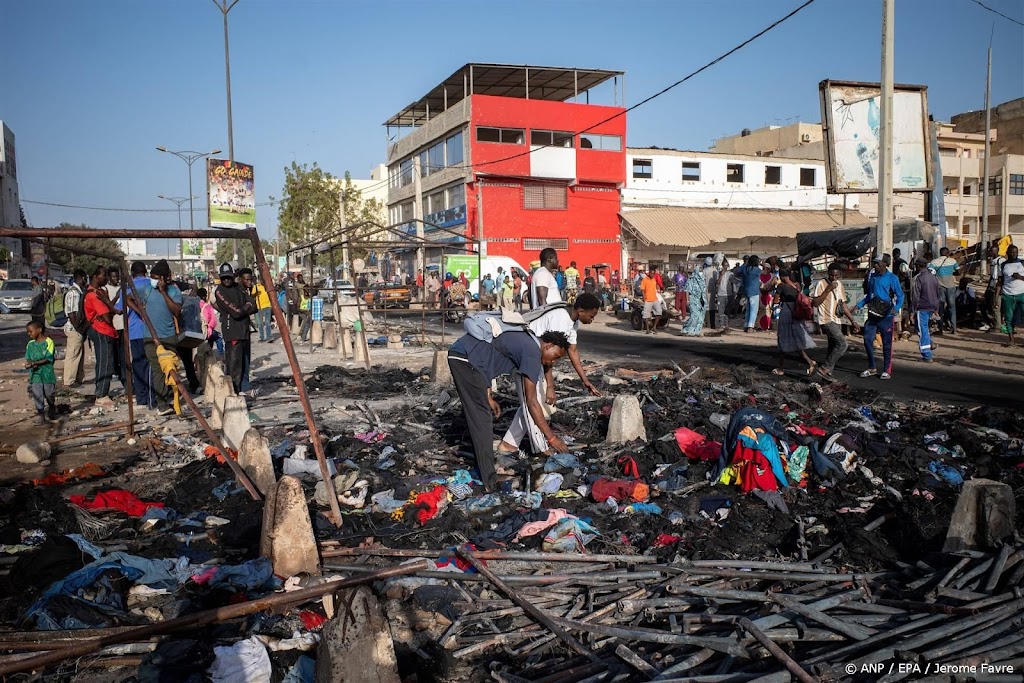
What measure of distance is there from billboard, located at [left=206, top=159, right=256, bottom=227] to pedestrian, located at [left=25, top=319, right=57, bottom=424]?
1187cm

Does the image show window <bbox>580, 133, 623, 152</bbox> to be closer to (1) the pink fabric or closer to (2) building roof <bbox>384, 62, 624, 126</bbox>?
(2) building roof <bbox>384, 62, 624, 126</bbox>

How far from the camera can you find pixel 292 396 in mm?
11398

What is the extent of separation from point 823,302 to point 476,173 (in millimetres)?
27773

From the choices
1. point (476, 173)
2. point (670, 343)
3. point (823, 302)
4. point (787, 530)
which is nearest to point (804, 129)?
point (476, 173)

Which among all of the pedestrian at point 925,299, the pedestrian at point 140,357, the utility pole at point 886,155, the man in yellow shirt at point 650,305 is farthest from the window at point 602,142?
the pedestrian at point 140,357

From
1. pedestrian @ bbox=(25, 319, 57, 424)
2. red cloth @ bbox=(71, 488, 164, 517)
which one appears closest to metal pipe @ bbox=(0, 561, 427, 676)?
red cloth @ bbox=(71, 488, 164, 517)

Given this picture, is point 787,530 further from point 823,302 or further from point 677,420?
point 823,302

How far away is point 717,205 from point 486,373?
3931 centimetres

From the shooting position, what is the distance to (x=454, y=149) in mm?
39062

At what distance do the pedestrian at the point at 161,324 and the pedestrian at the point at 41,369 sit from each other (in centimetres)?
119

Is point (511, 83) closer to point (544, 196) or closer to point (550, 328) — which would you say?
point (544, 196)

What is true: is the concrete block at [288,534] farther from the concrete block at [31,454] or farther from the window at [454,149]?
the window at [454,149]

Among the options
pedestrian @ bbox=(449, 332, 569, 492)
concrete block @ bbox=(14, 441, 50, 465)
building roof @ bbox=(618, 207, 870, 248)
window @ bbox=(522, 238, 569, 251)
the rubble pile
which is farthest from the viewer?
window @ bbox=(522, 238, 569, 251)

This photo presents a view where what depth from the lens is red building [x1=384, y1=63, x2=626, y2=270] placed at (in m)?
37.3
